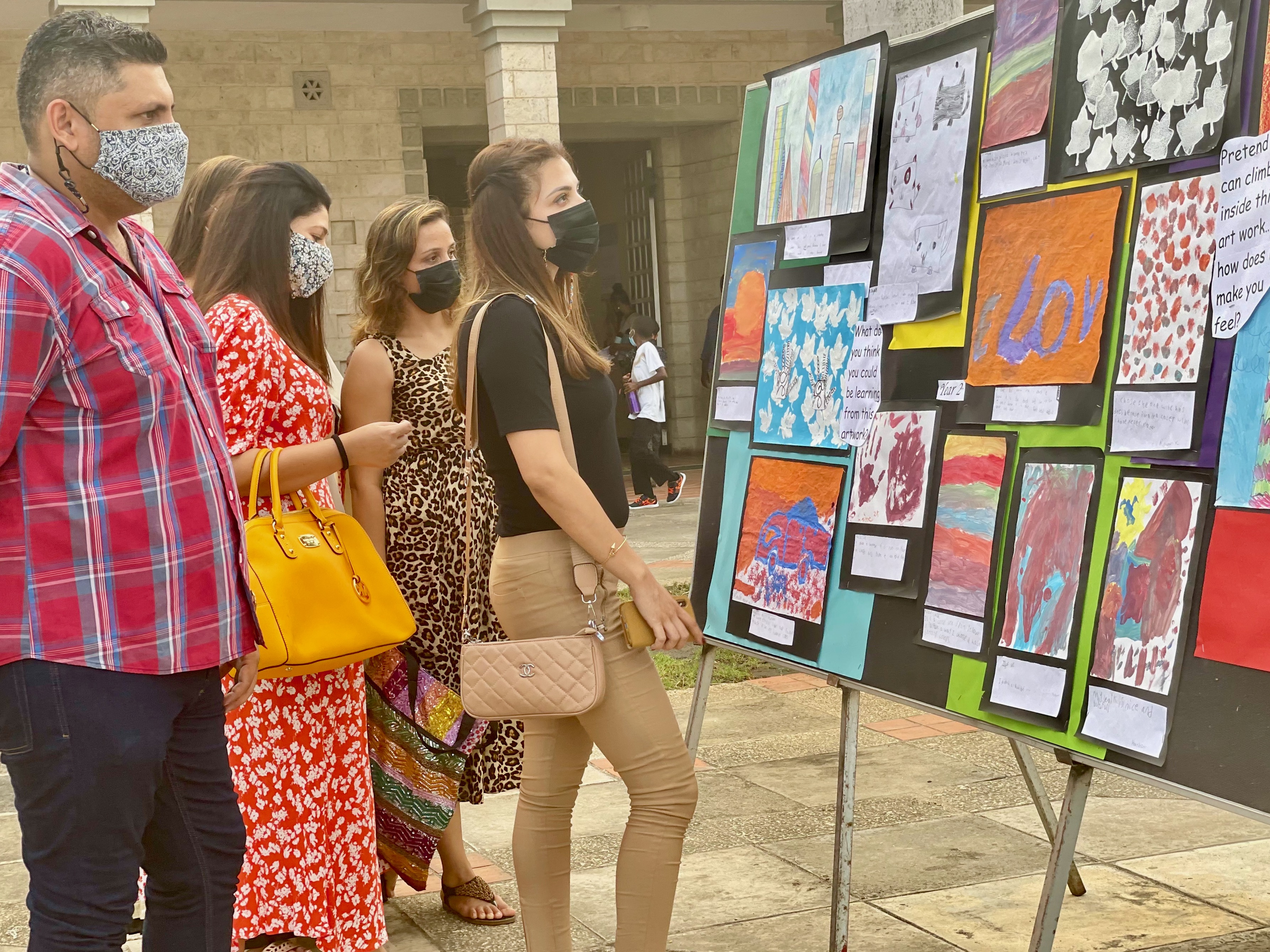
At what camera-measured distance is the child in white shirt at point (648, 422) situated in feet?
40.7

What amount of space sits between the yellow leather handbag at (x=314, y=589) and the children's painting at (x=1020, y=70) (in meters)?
1.61

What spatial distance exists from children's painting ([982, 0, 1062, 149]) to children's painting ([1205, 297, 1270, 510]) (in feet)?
2.09

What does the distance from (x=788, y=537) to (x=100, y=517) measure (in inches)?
69.0

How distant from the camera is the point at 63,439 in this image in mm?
2010

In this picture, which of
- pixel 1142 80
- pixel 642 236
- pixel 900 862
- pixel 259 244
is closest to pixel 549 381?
pixel 259 244

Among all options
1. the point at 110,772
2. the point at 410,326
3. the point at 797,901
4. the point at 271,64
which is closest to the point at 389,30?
the point at 271,64

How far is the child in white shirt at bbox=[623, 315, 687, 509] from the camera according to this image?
40.7 ft

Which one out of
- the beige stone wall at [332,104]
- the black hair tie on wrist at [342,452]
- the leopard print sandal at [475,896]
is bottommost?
the leopard print sandal at [475,896]

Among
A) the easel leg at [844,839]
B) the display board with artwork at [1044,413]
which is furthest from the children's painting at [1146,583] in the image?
the easel leg at [844,839]

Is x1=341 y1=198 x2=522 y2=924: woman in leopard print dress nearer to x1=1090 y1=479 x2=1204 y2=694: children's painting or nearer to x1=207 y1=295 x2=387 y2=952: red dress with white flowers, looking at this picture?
x1=207 y1=295 x2=387 y2=952: red dress with white flowers
